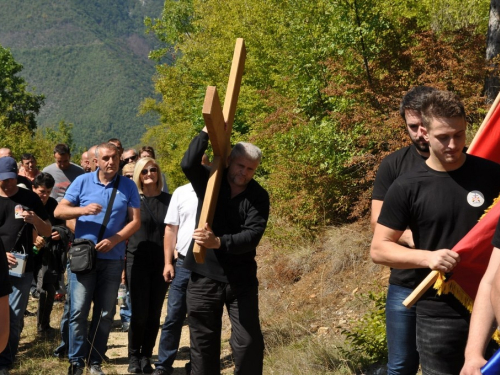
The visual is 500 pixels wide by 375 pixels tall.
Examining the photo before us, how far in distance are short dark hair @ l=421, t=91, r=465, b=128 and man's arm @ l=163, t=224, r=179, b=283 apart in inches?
162

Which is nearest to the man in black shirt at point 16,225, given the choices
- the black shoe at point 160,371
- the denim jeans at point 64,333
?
the denim jeans at point 64,333

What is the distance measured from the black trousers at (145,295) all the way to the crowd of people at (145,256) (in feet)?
0.03

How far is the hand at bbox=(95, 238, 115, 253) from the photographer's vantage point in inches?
291

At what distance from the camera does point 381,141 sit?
10383 mm

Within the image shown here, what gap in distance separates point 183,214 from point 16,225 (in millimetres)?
1657

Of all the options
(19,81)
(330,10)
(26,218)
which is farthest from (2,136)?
(26,218)

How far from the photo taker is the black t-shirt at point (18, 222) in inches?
302

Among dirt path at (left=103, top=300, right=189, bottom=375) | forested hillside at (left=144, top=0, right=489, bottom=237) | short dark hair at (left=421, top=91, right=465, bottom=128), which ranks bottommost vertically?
dirt path at (left=103, top=300, right=189, bottom=375)

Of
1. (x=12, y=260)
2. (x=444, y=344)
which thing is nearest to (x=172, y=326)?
(x=12, y=260)

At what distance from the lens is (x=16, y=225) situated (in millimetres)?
7734

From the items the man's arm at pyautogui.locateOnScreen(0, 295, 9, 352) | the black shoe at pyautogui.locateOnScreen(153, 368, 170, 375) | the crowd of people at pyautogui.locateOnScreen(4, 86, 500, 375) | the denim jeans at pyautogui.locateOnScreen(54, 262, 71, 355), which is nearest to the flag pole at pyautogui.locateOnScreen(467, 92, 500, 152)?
the crowd of people at pyautogui.locateOnScreen(4, 86, 500, 375)

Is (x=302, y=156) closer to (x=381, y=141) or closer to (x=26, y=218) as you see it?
(x=381, y=141)

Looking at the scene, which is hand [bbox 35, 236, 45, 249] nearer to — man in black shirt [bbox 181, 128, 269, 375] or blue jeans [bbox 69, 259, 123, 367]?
blue jeans [bbox 69, 259, 123, 367]

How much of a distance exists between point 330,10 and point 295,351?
6720mm
